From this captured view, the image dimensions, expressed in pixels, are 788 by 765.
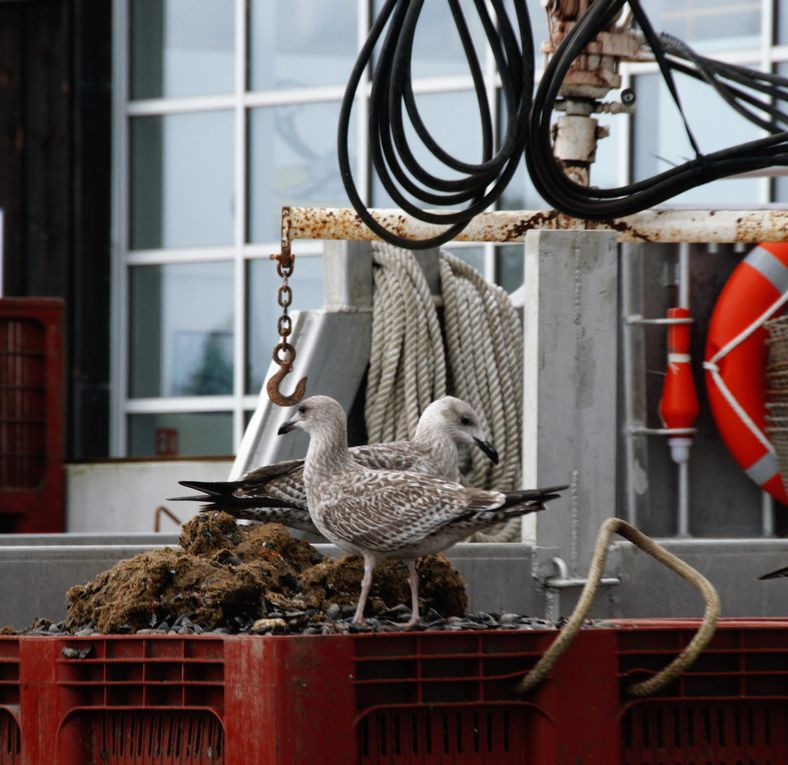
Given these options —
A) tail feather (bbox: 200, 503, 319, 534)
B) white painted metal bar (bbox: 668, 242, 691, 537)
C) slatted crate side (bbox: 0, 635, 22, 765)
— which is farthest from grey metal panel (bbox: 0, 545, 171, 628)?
white painted metal bar (bbox: 668, 242, 691, 537)

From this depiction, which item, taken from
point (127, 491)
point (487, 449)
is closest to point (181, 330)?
point (127, 491)

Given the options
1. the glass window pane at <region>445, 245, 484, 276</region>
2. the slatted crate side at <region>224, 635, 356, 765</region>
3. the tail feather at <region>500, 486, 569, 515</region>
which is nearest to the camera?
the slatted crate side at <region>224, 635, 356, 765</region>

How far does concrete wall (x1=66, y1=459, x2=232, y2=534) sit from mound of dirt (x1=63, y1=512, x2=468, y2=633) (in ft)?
19.1

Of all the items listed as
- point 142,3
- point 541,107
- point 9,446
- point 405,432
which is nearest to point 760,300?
point 405,432

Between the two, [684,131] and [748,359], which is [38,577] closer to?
[748,359]

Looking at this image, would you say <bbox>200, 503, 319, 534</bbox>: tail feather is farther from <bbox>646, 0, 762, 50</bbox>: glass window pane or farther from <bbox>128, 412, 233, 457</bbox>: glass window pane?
<bbox>128, 412, 233, 457</bbox>: glass window pane

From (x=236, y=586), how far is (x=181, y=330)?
1012 cm

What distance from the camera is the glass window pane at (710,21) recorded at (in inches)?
447

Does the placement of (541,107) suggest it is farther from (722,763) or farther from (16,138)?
(16,138)

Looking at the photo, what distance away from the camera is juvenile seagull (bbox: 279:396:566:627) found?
3521mm

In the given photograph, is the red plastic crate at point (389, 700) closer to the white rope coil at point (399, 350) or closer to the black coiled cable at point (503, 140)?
the black coiled cable at point (503, 140)

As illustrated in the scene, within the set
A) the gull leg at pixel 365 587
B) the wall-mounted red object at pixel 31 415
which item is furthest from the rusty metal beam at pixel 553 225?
the wall-mounted red object at pixel 31 415

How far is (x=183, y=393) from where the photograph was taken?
13.3m

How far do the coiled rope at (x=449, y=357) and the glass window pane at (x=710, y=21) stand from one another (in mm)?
5113
